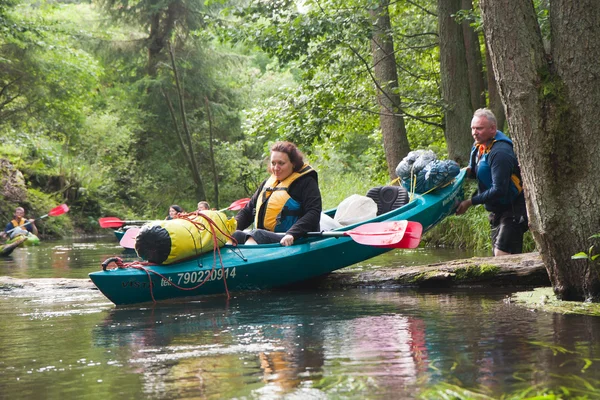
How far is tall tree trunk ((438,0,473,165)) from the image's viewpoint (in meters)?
9.59

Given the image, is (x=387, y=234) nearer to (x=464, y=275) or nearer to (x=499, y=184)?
(x=464, y=275)

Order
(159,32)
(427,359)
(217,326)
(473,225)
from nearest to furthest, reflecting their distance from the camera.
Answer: (427,359)
(217,326)
(473,225)
(159,32)

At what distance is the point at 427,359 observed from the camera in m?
3.25

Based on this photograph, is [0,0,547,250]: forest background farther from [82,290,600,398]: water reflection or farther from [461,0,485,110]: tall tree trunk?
[82,290,600,398]: water reflection

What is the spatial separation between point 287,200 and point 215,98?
66.7 ft

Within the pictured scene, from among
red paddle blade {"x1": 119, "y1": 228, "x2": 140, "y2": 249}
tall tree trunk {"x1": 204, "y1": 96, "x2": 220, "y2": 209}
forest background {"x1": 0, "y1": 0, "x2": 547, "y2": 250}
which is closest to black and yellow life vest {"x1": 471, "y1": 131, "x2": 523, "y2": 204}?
forest background {"x1": 0, "y1": 0, "x2": 547, "y2": 250}

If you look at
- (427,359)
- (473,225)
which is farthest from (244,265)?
(473,225)

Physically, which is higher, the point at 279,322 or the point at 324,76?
the point at 324,76

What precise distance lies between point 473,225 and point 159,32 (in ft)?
55.0

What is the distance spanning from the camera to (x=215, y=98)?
25828 millimetres

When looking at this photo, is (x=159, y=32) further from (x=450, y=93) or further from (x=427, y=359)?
(x=427, y=359)

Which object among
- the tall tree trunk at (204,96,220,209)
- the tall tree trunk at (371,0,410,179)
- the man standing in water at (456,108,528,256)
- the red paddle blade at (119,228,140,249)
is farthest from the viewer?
the tall tree trunk at (204,96,220,209)

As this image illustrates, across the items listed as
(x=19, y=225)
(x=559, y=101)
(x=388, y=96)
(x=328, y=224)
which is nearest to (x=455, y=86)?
(x=388, y=96)

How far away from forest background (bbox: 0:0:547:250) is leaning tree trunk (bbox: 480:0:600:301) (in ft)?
12.3
